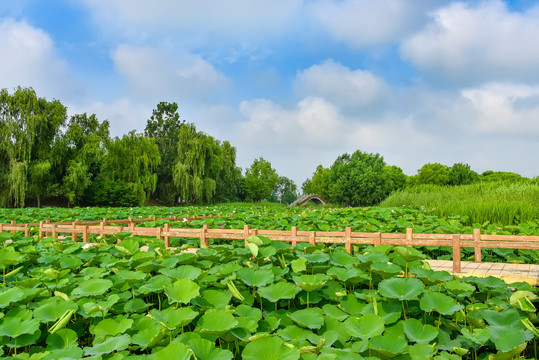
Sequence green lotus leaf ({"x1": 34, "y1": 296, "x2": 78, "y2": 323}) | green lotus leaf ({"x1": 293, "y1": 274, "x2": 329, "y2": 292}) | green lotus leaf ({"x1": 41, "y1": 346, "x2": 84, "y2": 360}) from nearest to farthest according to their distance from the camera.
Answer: green lotus leaf ({"x1": 41, "y1": 346, "x2": 84, "y2": 360}) < green lotus leaf ({"x1": 34, "y1": 296, "x2": 78, "y2": 323}) < green lotus leaf ({"x1": 293, "y1": 274, "x2": 329, "y2": 292})

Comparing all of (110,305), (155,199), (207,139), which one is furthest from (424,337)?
(155,199)

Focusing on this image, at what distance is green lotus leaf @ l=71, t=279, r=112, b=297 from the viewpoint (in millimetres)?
2742

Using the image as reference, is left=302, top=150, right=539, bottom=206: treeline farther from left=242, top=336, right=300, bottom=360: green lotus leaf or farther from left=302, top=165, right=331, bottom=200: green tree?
left=242, top=336, right=300, bottom=360: green lotus leaf

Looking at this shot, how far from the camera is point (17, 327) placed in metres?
2.34

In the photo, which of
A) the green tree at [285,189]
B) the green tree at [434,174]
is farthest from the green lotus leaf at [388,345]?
the green tree at [285,189]

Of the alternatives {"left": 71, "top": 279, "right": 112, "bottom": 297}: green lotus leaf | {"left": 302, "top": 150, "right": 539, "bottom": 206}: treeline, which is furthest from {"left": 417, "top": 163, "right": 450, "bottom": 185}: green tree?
{"left": 71, "top": 279, "right": 112, "bottom": 297}: green lotus leaf

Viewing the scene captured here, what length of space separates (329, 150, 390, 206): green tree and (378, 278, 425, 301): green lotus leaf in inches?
1693

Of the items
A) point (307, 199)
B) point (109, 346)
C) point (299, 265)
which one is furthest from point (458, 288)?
point (307, 199)

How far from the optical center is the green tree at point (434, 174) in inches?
2297

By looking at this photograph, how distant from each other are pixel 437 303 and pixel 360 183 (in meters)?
43.3

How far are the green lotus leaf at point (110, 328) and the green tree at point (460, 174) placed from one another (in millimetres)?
63062

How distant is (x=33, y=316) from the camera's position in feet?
8.51

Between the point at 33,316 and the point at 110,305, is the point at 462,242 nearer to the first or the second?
the point at 110,305

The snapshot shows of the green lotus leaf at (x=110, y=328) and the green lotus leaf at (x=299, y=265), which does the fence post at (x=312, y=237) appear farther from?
the green lotus leaf at (x=110, y=328)
